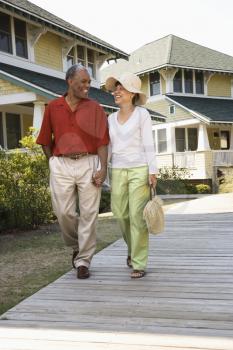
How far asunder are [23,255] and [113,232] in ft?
7.16

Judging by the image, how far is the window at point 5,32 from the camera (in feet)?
56.7

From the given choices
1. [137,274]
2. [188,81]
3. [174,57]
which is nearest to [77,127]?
[137,274]

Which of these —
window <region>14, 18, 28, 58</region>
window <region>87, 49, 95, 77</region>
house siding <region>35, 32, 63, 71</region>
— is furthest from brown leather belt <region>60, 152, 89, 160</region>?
window <region>87, 49, 95, 77</region>

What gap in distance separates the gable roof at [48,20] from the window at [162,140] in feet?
19.4

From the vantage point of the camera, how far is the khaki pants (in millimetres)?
4656

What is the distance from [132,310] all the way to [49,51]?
693 inches

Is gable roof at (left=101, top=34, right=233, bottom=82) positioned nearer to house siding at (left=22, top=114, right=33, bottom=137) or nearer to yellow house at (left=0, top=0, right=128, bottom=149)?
yellow house at (left=0, top=0, right=128, bottom=149)

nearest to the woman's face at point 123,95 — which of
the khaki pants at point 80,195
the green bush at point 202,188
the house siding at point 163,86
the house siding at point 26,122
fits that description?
the khaki pants at point 80,195

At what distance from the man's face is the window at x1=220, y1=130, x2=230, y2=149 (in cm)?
2586

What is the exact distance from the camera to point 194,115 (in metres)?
25.3

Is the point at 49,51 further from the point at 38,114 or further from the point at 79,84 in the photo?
the point at 79,84

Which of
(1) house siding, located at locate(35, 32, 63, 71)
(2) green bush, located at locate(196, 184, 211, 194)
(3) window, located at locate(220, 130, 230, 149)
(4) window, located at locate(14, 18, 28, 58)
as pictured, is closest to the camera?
(4) window, located at locate(14, 18, 28, 58)

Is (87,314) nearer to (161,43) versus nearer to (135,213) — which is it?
(135,213)

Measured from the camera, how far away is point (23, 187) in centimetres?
884
